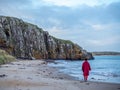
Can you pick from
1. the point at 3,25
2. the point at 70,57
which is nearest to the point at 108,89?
the point at 3,25

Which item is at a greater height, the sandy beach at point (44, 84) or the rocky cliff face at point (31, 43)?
the rocky cliff face at point (31, 43)

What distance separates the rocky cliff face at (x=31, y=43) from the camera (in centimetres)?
12725

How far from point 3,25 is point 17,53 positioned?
1405cm

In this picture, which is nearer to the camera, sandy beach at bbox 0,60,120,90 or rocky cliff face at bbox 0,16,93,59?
A: sandy beach at bbox 0,60,120,90

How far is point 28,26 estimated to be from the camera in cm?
14275

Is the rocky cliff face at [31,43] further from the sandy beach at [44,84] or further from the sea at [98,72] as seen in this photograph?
the sandy beach at [44,84]

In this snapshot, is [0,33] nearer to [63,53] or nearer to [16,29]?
[16,29]

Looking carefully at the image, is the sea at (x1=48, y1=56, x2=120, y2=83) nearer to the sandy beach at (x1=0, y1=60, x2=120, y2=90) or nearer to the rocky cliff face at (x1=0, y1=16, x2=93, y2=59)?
the sandy beach at (x1=0, y1=60, x2=120, y2=90)

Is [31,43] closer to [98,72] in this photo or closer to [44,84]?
[98,72]

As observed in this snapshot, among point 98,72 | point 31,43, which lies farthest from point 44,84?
point 31,43

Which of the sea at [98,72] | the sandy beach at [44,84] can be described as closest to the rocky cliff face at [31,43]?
the sea at [98,72]

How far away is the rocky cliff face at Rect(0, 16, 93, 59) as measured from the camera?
127 metres

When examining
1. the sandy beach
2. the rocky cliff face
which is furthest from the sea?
the rocky cliff face

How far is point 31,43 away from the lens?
14038cm
